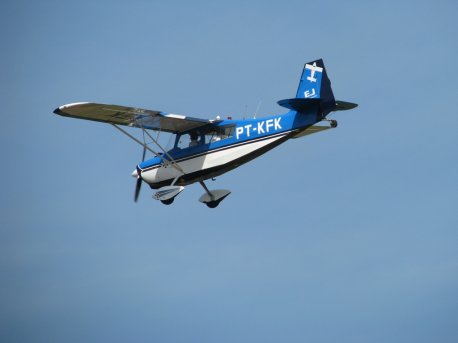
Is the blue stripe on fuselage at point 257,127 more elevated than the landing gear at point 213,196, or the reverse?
the blue stripe on fuselage at point 257,127

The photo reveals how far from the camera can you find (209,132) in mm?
Answer: 30422

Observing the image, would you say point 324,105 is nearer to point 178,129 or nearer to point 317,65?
point 317,65

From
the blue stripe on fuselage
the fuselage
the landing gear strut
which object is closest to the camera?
the blue stripe on fuselage

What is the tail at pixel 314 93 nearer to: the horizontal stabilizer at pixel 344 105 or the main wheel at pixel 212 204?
the horizontal stabilizer at pixel 344 105

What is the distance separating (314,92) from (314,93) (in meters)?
0.03

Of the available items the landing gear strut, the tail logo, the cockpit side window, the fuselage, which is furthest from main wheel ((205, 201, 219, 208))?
the tail logo

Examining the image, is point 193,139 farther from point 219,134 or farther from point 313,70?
point 313,70

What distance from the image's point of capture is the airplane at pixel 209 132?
92.7 ft

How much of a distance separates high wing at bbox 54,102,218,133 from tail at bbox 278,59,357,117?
2958 millimetres

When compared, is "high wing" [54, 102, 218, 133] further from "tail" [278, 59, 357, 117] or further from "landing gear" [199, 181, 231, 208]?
"tail" [278, 59, 357, 117]

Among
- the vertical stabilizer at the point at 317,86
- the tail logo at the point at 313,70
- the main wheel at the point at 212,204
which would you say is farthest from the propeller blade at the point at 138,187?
the tail logo at the point at 313,70

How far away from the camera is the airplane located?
28250 mm

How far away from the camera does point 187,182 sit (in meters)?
30.7

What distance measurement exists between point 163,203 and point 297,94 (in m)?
5.18
